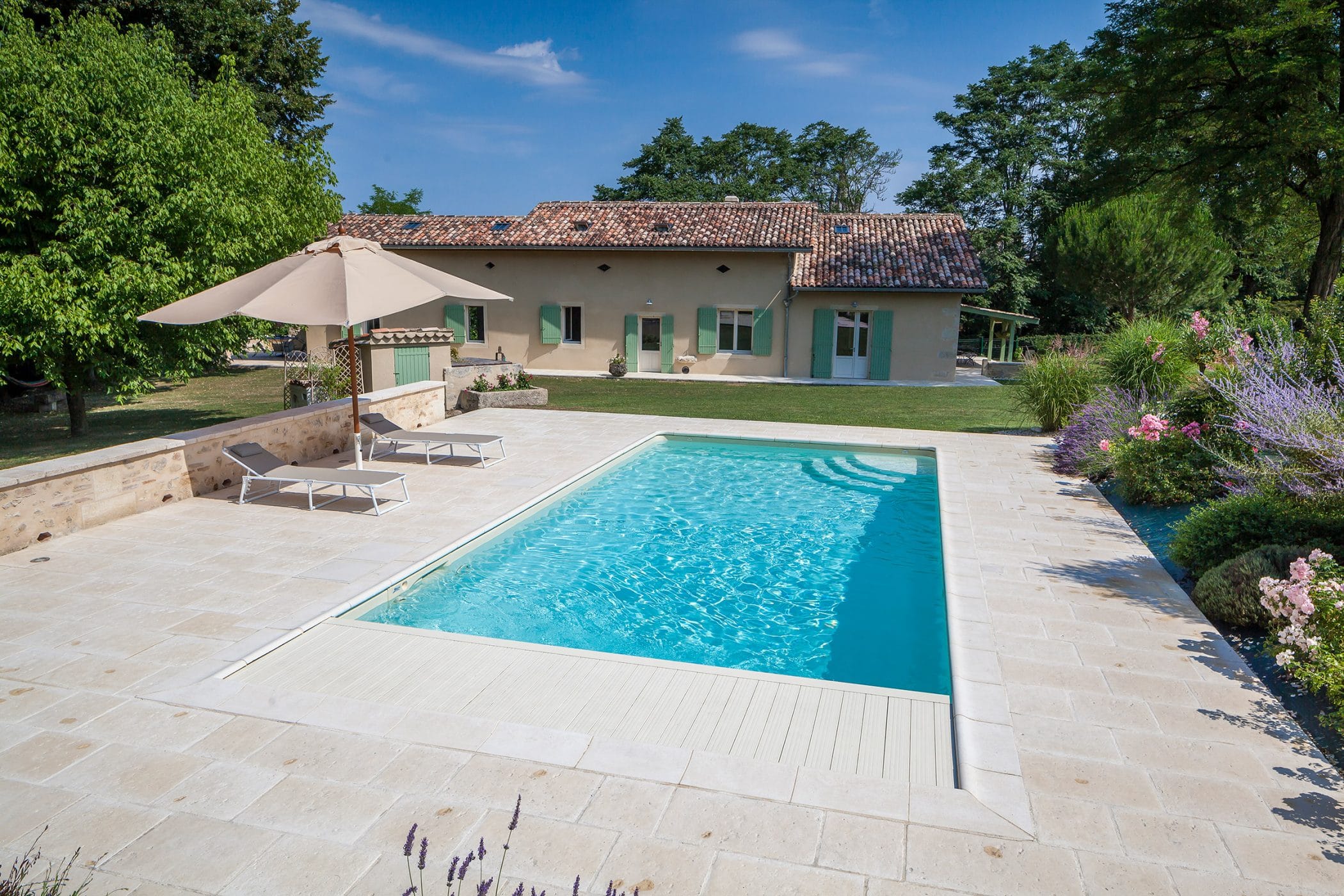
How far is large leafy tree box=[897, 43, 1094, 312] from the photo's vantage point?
33062 millimetres

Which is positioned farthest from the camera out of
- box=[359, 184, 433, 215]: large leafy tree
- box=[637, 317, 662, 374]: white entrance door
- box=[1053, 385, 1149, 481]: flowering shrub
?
box=[359, 184, 433, 215]: large leafy tree

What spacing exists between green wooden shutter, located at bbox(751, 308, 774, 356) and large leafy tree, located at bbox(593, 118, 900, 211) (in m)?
24.0

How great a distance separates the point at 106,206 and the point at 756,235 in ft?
55.5

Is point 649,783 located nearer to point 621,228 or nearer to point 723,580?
point 723,580

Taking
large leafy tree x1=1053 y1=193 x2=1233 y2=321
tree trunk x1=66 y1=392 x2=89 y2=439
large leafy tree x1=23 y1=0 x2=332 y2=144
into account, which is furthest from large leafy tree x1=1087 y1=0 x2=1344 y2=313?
tree trunk x1=66 y1=392 x2=89 y2=439

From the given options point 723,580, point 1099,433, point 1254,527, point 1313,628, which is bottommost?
point 723,580

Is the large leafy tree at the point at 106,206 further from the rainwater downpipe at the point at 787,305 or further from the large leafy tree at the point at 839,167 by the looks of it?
the large leafy tree at the point at 839,167

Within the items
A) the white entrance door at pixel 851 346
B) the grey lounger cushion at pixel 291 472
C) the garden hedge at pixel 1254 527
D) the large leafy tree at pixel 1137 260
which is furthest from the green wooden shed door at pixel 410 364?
the large leafy tree at pixel 1137 260

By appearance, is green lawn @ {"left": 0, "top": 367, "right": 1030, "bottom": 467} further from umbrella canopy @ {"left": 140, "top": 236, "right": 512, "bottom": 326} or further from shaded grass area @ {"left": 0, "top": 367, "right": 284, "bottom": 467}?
umbrella canopy @ {"left": 140, "top": 236, "right": 512, "bottom": 326}

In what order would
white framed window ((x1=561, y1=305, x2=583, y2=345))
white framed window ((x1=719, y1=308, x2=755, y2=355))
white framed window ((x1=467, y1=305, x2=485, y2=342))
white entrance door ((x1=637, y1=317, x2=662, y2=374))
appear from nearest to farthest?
1. white framed window ((x1=719, y1=308, x2=755, y2=355))
2. white entrance door ((x1=637, y1=317, x2=662, y2=374))
3. white framed window ((x1=561, y1=305, x2=583, y2=345))
4. white framed window ((x1=467, y1=305, x2=485, y2=342))

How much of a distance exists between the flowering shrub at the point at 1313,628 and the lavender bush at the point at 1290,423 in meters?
1.54

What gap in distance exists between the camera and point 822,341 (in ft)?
76.7

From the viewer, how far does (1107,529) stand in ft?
24.4

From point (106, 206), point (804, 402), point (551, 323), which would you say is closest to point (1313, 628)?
point (106, 206)
